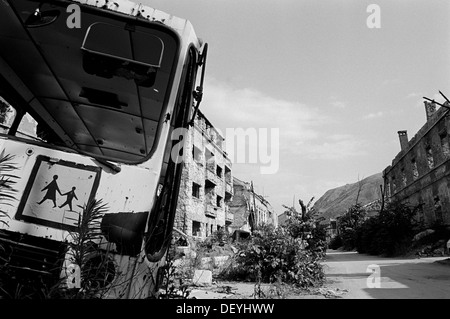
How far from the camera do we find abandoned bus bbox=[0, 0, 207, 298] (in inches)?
70.5

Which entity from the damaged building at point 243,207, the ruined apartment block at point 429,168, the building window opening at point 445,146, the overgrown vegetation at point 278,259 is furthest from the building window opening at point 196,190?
the building window opening at point 445,146

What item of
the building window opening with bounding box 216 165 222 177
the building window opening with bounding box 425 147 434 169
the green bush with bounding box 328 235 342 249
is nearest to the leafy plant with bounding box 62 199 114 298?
the building window opening with bounding box 425 147 434 169

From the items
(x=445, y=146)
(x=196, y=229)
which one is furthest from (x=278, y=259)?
(x=445, y=146)

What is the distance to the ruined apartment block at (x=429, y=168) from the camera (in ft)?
59.4

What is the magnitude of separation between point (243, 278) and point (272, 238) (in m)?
1.70

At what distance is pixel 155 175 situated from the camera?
2.20 meters

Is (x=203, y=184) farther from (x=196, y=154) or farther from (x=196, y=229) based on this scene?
(x=196, y=229)

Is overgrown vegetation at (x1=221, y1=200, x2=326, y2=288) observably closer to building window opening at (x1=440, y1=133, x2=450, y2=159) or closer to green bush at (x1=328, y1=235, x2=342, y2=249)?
building window opening at (x1=440, y1=133, x2=450, y2=159)

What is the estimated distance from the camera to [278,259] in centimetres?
856

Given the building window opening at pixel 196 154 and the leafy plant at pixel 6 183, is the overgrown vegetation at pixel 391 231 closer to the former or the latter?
the building window opening at pixel 196 154

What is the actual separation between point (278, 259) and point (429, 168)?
17593mm

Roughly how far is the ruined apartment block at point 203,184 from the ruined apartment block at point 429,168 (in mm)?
14406
